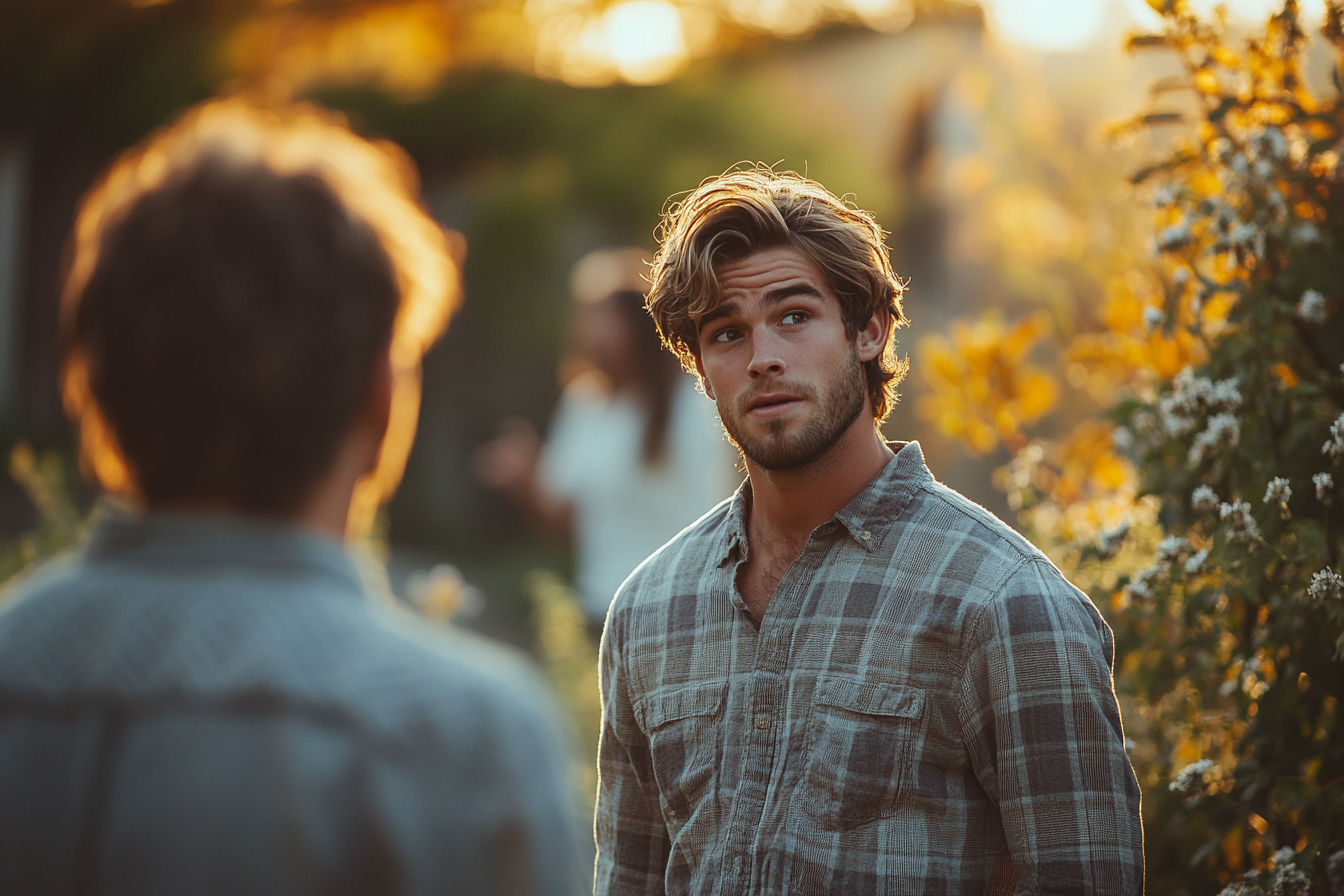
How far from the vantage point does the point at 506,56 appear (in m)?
10.3

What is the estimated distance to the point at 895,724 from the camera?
5.62ft

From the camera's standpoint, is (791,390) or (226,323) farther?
(791,390)

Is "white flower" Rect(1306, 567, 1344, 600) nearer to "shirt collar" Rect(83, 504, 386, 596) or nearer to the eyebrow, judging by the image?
the eyebrow

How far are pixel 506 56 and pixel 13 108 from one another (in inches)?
167

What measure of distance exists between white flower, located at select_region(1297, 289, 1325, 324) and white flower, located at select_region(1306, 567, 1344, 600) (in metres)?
0.46

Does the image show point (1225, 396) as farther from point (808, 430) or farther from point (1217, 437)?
point (808, 430)

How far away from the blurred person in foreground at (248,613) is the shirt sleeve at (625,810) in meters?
1.01

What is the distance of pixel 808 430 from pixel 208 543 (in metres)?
1.15

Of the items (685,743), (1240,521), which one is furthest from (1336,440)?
(685,743)

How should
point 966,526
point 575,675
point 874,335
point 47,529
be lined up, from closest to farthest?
point 966,526 → point 874,335 → point 575,675 → point 47,529

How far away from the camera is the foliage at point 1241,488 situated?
1.87 metres

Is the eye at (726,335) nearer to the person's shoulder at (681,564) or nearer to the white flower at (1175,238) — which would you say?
the person's shoulder at (681,564)

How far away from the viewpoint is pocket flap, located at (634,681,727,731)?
1915mm

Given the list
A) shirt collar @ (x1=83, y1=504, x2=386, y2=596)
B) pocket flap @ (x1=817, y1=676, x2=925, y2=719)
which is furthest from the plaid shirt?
shirt collar @ (x1=83, y1=504, x2=386, y2=596)
